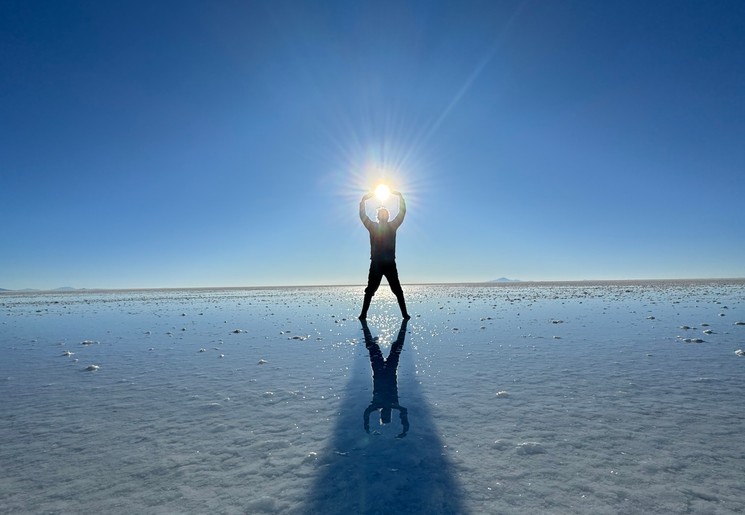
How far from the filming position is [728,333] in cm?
934

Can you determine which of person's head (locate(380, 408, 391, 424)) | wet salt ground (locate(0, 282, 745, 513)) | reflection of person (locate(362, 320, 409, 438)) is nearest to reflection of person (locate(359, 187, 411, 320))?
reflection of person (locate(362, 320, 409, 438))

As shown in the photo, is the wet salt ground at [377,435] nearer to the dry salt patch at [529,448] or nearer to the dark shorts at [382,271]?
the dry salt patch at [529,448]

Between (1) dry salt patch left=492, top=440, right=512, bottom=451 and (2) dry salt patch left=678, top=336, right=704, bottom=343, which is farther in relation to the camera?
(2) dry salt patch left=678, top=336, right=704, bottom=343

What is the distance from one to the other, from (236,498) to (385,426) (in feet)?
5.22

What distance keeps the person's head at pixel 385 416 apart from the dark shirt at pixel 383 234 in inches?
372

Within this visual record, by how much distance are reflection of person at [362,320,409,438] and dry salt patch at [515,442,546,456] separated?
974 mm

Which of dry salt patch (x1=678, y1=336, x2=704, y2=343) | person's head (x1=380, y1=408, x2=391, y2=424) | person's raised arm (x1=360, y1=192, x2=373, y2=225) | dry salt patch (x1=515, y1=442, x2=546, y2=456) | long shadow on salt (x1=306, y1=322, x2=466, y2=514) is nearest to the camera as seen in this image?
long shadow on salt (x1=306, y1=322, x2=466, y2=514)

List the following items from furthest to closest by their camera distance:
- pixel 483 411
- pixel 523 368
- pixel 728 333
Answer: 1. pixel 728 333
2. pixel 523 368
3. pixel 483 411

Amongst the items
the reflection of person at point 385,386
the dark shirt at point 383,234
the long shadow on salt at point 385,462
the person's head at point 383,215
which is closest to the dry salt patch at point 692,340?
the reflection of person at point 385,386

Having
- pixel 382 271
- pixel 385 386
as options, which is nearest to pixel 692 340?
pixel 385 386

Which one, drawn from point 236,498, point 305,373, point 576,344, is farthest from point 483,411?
point 576,344

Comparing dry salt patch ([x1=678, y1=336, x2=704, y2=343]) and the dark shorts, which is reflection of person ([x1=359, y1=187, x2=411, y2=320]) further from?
dry salt patch ([x1=678, y1=336, x2=704, y2=343])

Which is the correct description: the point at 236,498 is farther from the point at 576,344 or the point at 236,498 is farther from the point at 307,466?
the point at 576,344

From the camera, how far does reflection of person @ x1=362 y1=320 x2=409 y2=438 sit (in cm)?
391
